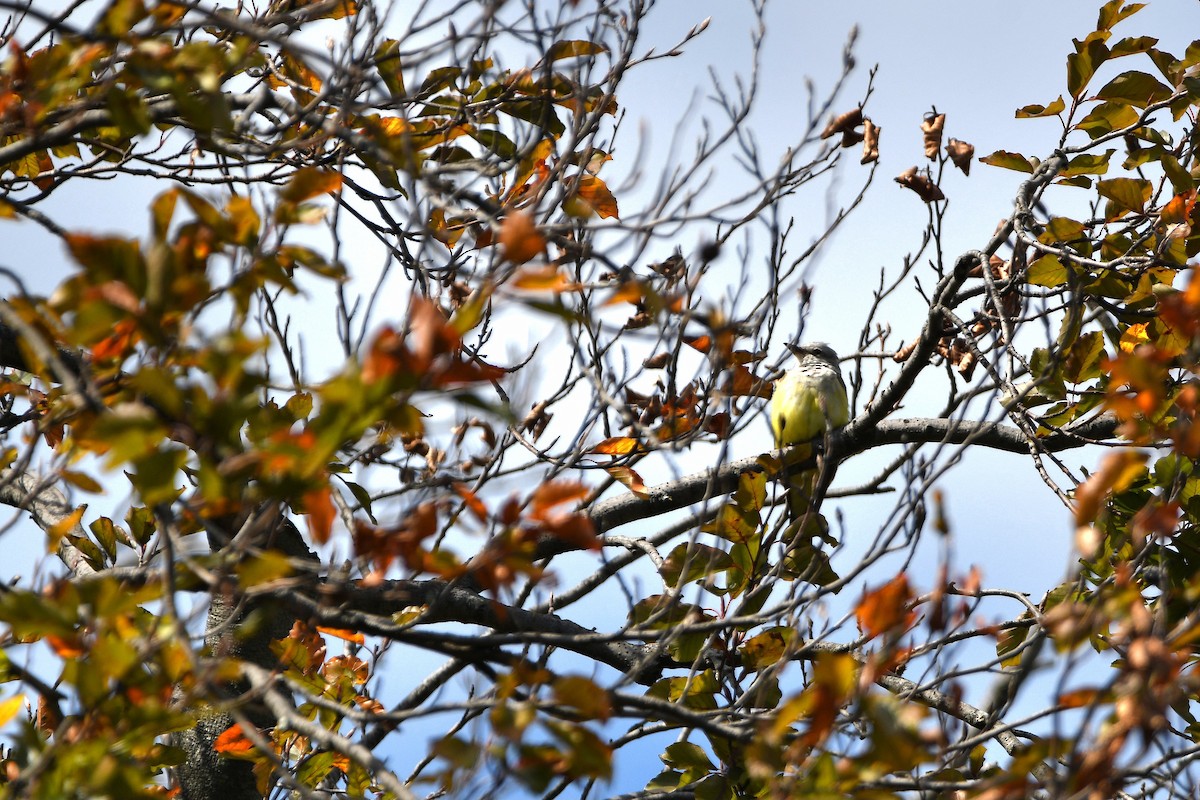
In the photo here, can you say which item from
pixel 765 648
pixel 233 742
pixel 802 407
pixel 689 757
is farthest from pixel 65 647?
pixel 802 407

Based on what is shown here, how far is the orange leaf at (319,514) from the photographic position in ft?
5.01

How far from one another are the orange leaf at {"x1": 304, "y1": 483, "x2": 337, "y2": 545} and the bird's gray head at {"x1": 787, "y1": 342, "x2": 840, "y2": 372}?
14.6ft

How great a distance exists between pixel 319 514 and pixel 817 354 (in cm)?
461

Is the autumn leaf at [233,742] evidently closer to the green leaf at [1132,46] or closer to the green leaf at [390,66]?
the green leaf at [390,66]

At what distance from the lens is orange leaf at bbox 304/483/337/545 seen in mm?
1527

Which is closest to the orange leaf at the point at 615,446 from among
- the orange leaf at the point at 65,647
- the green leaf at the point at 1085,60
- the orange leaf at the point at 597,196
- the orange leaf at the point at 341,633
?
the orange leaf at the point at 597,196

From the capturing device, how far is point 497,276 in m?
2.05

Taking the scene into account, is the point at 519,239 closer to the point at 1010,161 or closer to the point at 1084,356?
the point at 1084,356

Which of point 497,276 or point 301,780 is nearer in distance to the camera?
point 497,276

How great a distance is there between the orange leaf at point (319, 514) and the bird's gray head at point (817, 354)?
4440 millimetres

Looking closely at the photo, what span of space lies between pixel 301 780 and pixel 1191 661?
281 cm

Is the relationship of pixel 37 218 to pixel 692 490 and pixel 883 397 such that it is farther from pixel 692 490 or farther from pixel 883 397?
pixel 883 397

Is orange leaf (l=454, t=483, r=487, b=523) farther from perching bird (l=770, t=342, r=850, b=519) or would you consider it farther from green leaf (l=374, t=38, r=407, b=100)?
perching bird (l=770, t=342, r=850, b=519)

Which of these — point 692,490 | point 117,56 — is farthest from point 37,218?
point 692,490
